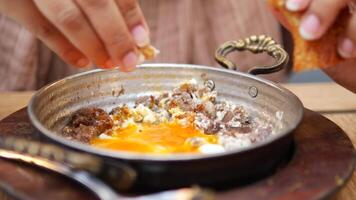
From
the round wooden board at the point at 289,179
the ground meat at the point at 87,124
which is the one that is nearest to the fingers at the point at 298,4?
the round wooden board at the point at 289,179

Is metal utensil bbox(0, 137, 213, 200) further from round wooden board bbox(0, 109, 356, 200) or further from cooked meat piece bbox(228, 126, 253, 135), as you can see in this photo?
cooked meat piece bbox(228, 126, 253, 135)

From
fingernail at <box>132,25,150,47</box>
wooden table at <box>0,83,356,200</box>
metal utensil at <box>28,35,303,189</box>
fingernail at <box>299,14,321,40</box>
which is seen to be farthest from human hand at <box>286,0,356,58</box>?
wooden table at <box>0,83,356,200</box>

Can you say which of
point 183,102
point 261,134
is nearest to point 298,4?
point 261,134

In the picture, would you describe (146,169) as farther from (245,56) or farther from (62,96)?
(245,56)

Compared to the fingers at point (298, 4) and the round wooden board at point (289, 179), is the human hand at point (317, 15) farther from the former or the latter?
the round wooden board at point (289, 179)

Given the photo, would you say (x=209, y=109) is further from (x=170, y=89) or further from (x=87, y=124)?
(x=87, y=124)

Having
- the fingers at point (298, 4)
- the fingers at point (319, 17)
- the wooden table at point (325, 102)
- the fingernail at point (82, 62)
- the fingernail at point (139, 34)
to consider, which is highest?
the fingernail at point (139, 34)
